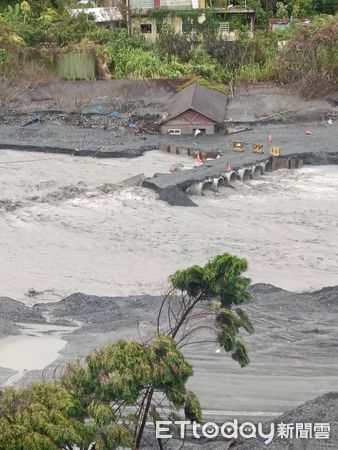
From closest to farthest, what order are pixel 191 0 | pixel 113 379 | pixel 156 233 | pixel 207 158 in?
pixel 113 379 → pixel 156 233 → pixel 207 158 → pixel 191 0

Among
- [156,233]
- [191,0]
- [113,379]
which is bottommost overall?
[156,233]

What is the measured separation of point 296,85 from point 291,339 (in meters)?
24.8

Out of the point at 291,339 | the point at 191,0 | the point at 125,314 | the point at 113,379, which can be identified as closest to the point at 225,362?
the point at 291,339

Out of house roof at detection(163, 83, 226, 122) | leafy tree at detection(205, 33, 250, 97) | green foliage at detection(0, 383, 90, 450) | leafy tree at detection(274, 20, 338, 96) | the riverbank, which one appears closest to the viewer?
green foliage at detection(0, 383, 90, 450)

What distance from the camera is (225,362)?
12453mm

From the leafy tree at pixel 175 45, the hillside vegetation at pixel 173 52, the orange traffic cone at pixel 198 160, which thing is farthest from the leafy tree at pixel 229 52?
the orange traffic cone at pixel 198 160

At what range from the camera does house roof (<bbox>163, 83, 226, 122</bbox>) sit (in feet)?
103

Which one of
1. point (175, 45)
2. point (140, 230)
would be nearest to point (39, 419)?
point (140, 230)

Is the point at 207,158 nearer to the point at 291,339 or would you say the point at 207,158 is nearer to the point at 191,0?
the point at 291,339

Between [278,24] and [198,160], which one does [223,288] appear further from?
[278,24]

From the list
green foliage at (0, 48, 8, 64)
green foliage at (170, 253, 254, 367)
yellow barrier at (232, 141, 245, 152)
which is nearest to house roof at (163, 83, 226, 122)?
yellow barrier at (232, 141, 245, 152)

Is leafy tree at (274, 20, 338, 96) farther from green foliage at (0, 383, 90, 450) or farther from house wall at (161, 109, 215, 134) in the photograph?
green foliage at (0, 383, 90, 450)

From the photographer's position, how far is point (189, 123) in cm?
3155

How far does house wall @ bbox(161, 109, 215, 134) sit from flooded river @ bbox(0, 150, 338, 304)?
13.7 ft
